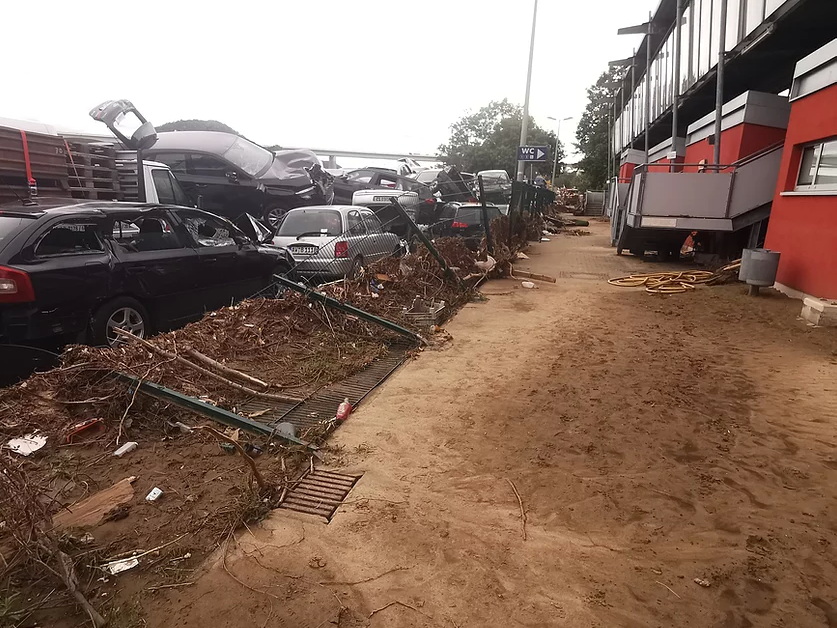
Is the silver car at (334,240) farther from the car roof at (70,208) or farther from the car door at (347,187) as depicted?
the car door at (347,187)

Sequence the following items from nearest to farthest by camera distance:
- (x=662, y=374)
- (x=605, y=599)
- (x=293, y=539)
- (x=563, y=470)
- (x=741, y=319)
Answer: (x=605, y=599), (x=293, y=539), (x=563, y=470), (x=662, y=374), (x=741, y=319)

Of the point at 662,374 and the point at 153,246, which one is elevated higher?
the point at 153,246

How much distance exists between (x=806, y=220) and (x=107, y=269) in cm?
981

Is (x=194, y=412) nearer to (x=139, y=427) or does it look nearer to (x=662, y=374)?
(x=139, y=427)

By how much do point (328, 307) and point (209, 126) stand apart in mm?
38900

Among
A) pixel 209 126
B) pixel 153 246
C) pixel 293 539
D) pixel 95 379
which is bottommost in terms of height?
pixel 293 539

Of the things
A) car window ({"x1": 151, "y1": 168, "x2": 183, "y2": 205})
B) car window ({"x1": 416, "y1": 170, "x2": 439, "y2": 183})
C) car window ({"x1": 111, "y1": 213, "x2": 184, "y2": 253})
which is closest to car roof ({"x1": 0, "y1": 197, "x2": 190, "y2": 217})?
car window ({"x1": 111, "y1": 213, "x2": 184, "y2": 253})

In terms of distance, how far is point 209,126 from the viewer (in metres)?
39.9

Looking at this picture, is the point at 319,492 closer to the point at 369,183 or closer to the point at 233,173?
the point at 233,173

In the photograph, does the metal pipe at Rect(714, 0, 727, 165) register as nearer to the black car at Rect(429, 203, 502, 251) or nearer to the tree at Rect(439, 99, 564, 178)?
the black car at Rect(429, 203, 502, 251)

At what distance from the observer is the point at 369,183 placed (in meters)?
18.3

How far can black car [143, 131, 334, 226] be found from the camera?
1227cm

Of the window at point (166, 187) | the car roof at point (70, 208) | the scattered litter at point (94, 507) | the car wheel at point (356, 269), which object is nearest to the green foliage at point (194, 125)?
the window at point (166, 187)

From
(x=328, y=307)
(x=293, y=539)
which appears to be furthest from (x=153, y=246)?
(x=293, y=539)
